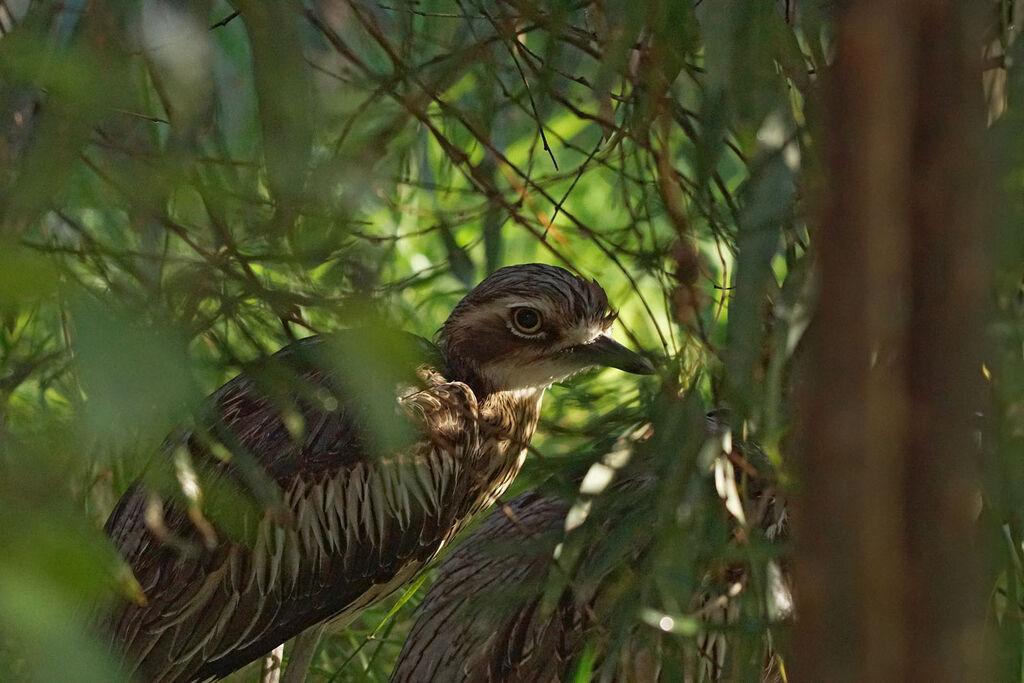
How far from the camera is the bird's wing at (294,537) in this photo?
1942 mm

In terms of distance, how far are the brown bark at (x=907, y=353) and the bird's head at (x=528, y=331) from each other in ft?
4.35

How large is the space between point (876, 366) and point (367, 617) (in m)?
2.08

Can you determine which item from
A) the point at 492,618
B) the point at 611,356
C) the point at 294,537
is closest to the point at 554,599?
the point at 492,618

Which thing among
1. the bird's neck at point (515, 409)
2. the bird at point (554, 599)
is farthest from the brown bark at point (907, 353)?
the bird's neck at point (515, 409)

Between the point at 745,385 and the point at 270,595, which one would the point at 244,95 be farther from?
the point at 270,595

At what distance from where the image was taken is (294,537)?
2.06 metres

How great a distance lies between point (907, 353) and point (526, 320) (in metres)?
1.56

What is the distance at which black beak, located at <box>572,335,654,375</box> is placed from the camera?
1.90 meters

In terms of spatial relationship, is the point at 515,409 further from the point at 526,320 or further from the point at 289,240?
the point at 289,240

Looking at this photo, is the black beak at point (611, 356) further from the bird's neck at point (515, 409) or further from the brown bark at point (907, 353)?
the brown bark at point (907, 353)

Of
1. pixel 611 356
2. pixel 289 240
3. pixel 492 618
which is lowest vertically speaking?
pixel 492 618

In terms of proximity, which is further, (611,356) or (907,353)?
(611,356)

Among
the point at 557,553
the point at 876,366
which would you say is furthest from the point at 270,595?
the point at 876,366

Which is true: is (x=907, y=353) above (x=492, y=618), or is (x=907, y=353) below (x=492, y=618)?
above
